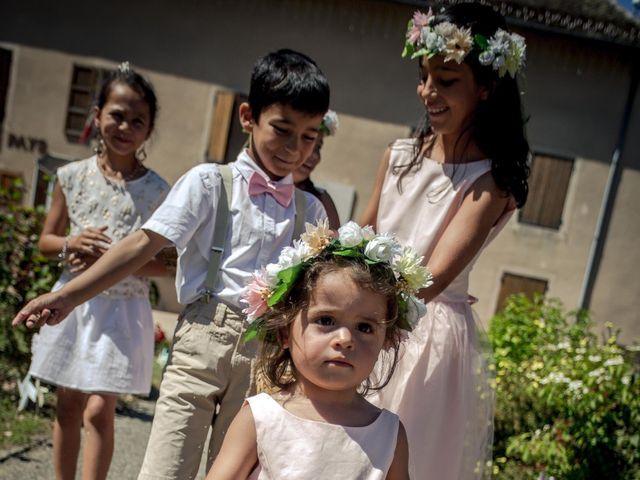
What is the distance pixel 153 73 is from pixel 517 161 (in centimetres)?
1062

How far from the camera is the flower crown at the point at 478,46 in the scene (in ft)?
8.80

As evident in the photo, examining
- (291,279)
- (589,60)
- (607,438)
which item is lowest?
(607,438)

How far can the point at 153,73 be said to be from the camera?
40.9ft

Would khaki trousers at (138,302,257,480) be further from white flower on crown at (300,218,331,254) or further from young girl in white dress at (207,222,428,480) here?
white flower on crown at (300,218,331,254)

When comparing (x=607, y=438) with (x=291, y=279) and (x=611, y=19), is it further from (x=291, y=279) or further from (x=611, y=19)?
(x=611, y=19)

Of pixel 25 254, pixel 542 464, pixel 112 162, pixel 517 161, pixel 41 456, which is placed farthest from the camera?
pixel 25 254

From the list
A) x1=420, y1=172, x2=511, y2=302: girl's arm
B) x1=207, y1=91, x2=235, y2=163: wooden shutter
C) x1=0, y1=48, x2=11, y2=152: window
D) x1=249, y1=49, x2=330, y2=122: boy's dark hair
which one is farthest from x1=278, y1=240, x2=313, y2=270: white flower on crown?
x1=0, y1=48, x2=11, y2=152: window

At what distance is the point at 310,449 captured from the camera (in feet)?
6.34

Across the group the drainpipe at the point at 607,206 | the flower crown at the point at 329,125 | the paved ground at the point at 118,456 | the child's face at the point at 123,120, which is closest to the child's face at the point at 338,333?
the child's face at the point at 123,120

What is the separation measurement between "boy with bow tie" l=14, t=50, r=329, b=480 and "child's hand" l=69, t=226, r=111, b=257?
70 centimetres

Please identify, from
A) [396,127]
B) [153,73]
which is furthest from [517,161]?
[153,73]

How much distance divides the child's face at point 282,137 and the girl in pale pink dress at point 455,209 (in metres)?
0.45

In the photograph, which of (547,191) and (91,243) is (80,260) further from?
(547,191)

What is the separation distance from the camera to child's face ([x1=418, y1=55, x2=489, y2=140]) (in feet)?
8.79
